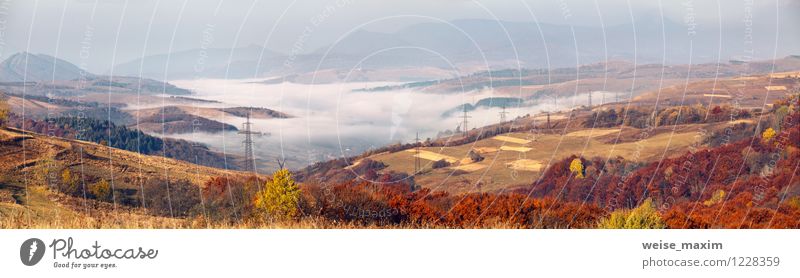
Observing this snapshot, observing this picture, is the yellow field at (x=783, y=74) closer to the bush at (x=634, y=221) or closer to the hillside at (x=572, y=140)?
the hillside at (x=572, y=140)

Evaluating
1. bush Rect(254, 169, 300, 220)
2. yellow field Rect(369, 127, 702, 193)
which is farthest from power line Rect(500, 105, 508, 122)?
bush Rect(254, 169, 300, 220)

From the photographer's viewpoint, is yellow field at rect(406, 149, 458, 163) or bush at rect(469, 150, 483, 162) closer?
yellow field at rect(406, 149, 458, 163)

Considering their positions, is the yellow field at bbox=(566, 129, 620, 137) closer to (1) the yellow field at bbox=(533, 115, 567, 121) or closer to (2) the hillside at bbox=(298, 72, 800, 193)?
(2) the hillside at bbox=(298, 72, 800, 193)

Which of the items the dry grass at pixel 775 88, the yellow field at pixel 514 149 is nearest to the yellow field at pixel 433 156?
the yellow field at pixel 514 149

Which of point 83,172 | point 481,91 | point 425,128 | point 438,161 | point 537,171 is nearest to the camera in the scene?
point 83,172
